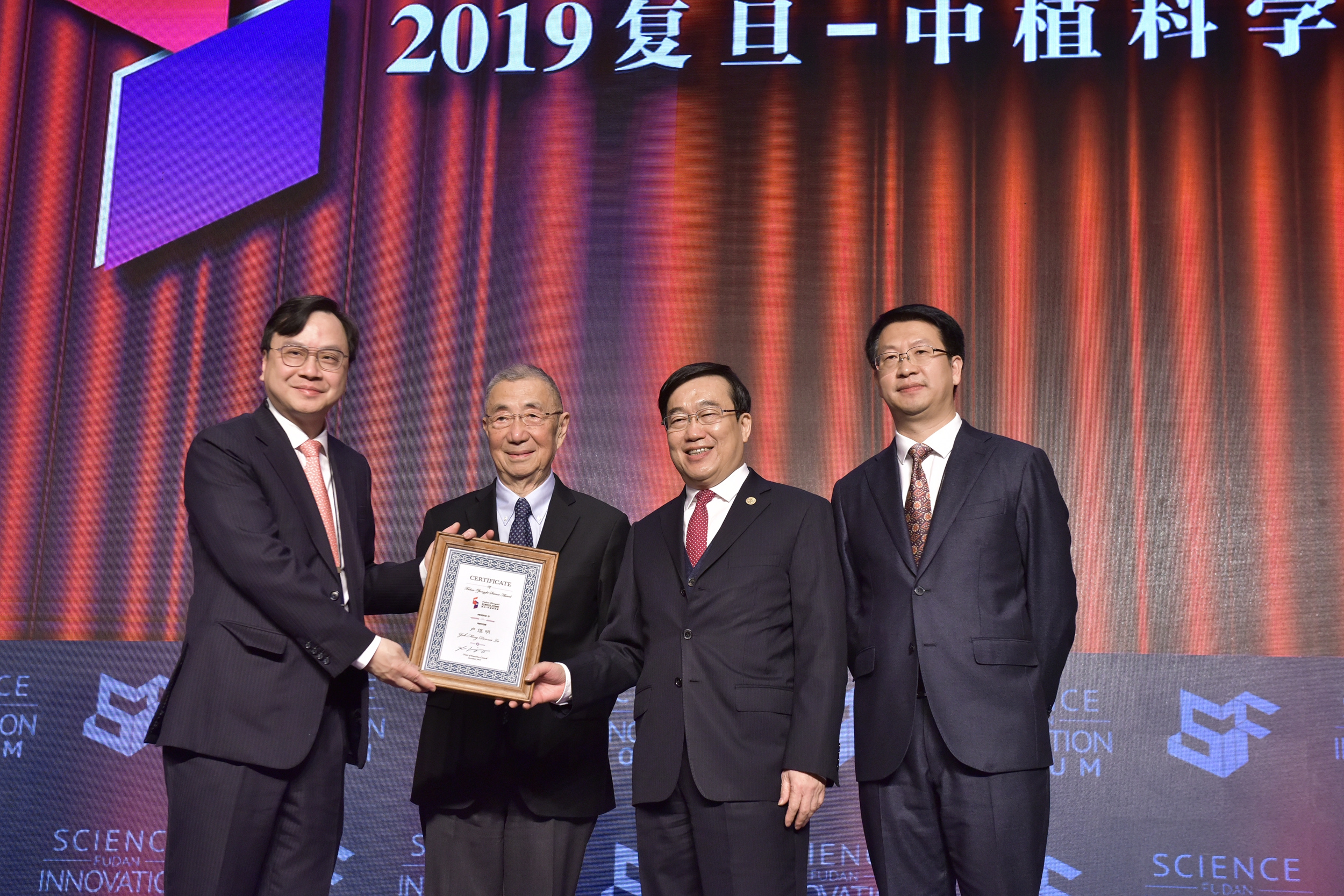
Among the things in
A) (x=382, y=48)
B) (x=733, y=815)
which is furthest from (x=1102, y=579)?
(x=382, y=48)

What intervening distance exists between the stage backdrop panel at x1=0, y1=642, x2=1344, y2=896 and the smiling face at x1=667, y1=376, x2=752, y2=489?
58.8 inches

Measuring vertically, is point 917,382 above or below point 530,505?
above

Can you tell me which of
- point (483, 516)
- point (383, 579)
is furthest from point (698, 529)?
point (383, 579)

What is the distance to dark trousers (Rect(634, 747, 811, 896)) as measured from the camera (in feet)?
7.02

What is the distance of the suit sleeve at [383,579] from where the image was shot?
101 inches

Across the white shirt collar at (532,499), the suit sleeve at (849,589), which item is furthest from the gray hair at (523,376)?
the suit sleeve at (849,589)

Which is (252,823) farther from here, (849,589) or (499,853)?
(849,589)

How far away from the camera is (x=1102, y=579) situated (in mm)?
3758

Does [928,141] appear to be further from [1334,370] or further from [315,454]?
[315,454]

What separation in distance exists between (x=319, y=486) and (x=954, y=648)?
1.32 metres

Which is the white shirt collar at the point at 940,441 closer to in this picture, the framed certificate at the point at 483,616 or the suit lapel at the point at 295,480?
the framed certificate at the point at 483,616

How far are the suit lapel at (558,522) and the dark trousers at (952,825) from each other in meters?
0.83

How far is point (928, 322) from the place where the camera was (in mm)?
2453

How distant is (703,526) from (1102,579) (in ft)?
6.31
